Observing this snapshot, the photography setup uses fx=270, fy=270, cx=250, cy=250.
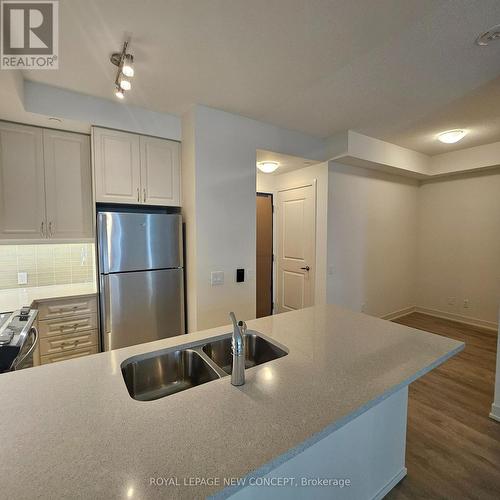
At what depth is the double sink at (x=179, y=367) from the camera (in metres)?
1.26

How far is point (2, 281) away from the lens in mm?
2463

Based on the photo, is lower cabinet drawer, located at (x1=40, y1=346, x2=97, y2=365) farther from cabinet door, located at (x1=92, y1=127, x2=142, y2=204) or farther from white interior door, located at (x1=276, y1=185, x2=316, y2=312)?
white interior door, located at (x1=276, y1=185, x2=316, y2=312)

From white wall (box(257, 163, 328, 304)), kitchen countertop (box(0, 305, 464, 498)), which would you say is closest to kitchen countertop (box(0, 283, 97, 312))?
kitchen countertop (box(0, 305, 464, 498))

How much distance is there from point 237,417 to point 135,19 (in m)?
2.02

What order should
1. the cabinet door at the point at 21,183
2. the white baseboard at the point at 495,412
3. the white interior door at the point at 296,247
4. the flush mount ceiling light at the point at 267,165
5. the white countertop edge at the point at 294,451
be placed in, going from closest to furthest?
the white countertop edge at the point at 294,451, the white baseboard at the point at 495,412, the cabinet door at the point at 21,183, the flush mount ceiling light at the point at 267,165, the white interior door at the point at 296,247

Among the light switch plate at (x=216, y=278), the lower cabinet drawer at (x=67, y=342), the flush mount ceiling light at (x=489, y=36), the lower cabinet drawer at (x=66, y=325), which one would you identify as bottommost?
the lower cabinet drawer at (x=67, y=342)

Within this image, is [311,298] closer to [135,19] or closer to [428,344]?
[428,344]

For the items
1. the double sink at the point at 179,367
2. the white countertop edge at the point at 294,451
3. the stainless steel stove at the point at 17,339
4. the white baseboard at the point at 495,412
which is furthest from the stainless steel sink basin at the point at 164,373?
the white baseboard at the point at 495,412

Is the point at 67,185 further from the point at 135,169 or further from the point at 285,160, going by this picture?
the point at 285,160

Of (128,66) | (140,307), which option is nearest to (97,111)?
(128,66)

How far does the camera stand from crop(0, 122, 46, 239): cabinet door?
88.7 inches

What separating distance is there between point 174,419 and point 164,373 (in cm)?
55

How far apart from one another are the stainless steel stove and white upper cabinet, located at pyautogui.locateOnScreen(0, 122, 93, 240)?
829 millimetres

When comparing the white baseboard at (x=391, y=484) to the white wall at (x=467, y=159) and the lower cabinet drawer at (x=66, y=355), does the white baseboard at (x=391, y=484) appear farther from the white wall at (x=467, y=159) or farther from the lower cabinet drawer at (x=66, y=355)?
the white wall at (x=467, y=159)
